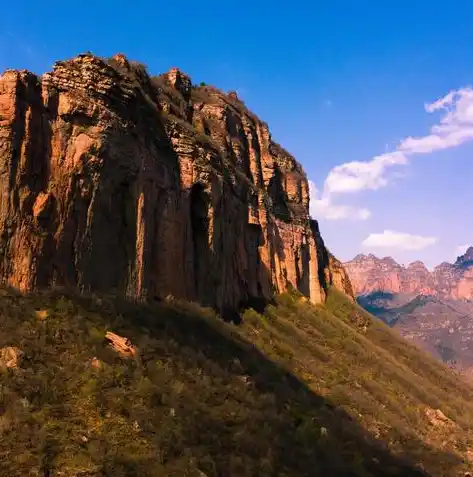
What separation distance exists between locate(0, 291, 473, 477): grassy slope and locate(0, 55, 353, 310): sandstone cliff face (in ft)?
6.75

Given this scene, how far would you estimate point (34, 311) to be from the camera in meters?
15.7

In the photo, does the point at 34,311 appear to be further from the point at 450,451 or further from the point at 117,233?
the point at 450,451

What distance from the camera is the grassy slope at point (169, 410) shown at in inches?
437

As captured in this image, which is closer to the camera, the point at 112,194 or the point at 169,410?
the point at 169,410

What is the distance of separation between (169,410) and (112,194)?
11.8m

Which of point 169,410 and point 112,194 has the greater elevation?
point 112,194

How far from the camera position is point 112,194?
22.5 metres

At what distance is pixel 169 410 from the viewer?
13.5m

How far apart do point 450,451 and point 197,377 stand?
17544 millimetres

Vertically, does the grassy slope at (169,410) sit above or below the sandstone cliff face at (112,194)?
below

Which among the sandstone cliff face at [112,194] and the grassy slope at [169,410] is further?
the sandstone cliff face at [112,194]

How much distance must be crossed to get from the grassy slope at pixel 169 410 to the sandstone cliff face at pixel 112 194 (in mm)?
2057

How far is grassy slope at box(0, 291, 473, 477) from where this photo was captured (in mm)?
11094

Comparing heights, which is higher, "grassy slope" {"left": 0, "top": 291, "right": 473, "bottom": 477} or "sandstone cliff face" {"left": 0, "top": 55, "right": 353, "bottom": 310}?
"sandstone cliff face" {"left": 0, "top": 55, "right": 353, "bottom": 310}
